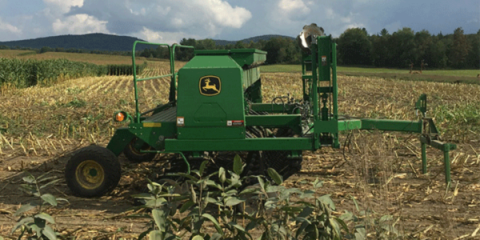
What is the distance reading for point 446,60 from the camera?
64562mm

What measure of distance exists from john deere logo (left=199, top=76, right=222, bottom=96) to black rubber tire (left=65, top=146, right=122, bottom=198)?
1633mm

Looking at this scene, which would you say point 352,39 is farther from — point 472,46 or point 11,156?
point 11,156

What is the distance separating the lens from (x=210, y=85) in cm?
491

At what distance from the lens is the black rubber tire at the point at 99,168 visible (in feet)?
18.2

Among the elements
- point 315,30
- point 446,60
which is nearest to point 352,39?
point 446,60

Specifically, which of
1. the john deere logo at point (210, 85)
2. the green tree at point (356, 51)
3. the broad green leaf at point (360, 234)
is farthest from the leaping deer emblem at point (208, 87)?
the green tree at point (356, 51)

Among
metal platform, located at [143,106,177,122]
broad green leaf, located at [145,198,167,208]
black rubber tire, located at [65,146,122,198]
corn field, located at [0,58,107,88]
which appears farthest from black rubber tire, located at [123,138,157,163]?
corn field, located at [0,58,107,88]

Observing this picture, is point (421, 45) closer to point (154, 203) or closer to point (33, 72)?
point (33, 72)

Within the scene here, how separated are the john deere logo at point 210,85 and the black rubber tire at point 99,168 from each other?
1633mm

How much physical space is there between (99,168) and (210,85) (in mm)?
1969

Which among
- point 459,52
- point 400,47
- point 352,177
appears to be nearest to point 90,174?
point 352,177

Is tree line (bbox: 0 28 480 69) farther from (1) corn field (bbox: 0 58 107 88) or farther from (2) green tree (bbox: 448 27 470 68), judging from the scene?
(1) corn field (bbox: 0 58 107 88)

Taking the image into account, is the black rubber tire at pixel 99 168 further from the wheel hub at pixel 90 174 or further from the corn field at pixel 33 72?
the corn field at pixel 33 72

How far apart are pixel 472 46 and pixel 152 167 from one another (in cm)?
6905
